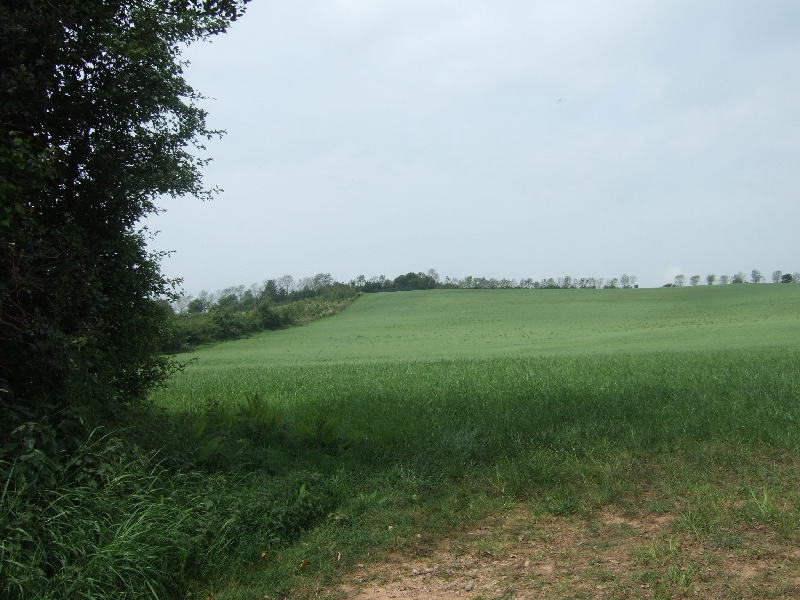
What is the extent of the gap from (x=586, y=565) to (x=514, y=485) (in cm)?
194

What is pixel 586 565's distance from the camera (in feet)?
15.9

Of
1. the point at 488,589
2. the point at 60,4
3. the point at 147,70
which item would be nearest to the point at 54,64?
the point at 60,4

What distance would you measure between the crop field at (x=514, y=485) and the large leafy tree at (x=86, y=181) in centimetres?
158

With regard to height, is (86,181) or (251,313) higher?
(86,181)

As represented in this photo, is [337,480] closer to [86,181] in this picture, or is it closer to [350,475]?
[350,475]

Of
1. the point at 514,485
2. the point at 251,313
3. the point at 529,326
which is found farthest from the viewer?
the point at 251,313

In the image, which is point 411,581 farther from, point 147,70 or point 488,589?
point 147,70

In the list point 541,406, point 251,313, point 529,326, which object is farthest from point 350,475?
point 251,313

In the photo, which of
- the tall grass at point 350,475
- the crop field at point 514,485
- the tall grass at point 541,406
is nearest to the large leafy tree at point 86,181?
the tall grass at point 350,475

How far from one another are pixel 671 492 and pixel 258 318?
2208 inches

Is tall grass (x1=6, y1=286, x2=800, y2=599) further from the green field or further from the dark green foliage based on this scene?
the dark green foliage

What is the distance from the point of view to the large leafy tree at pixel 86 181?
5660mm

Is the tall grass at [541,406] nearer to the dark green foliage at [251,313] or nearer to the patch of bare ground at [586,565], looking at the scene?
the patch of bare ground at [586,565]

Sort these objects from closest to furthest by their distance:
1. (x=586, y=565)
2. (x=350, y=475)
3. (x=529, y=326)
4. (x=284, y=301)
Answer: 1. (x=586, y=565)
2. (x=350, y=475)
3. (x=529, y=326)
4. (x=284, y=301)
